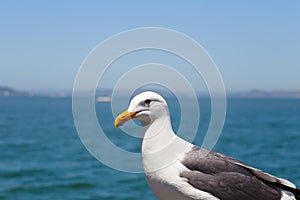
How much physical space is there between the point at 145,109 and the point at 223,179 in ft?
3.92

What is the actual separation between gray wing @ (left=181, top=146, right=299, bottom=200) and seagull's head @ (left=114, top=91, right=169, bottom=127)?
2.03 feet

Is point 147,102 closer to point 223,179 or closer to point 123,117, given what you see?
point 123,117

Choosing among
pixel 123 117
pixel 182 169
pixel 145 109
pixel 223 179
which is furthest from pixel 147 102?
pixel 223 179

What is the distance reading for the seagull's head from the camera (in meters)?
5.43

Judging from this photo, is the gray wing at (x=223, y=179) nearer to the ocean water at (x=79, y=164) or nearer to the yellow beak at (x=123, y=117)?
the ocean water at (x=79, y=164)

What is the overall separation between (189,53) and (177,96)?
1.78ft

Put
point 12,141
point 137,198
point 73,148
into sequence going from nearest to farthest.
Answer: point 137,198
point 73,148
point 12,141

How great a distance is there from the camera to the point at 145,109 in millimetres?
5477

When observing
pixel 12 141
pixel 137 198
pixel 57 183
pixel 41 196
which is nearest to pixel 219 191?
pixel 137 198

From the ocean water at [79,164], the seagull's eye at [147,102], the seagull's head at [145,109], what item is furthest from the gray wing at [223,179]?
the seagull's eye at [147,102]

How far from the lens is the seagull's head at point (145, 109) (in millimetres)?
5434

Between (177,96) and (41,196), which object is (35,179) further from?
(177,96)

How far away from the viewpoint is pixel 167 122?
562cm

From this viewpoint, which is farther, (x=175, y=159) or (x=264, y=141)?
(x=264, y=141)
